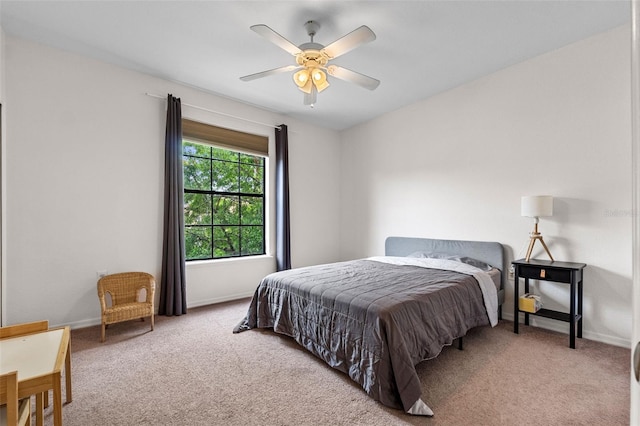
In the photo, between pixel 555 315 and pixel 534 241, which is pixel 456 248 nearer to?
pixel 534 241

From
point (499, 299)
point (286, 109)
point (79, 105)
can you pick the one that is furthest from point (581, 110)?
point (79, 105)

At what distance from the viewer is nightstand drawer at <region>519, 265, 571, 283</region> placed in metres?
2.71

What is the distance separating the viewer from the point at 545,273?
2.84 m

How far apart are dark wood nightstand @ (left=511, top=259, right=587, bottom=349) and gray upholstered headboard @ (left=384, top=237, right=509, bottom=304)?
321 mm

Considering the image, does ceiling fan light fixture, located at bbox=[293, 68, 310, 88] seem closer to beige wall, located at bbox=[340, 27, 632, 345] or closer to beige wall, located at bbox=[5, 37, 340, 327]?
beige wall, located at bbox=[5, 37, 340, 327]

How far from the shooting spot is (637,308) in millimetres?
632

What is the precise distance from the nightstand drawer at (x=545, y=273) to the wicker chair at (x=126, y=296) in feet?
12.7

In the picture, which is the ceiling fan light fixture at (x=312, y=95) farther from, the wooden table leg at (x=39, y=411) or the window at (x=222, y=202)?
the wooden table leg at (x=39, y=411)

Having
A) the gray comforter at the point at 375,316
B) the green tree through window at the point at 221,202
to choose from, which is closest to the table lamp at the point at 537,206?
the gray comforter at the point at 375,316

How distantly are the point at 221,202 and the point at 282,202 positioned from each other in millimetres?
922

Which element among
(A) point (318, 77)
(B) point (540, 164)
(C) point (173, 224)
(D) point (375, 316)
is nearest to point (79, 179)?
(C) point (173, 224)

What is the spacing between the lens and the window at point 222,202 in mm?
4098

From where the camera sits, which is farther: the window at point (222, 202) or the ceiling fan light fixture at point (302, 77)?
the window at point (222, 202)

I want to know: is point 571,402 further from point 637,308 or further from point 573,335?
point 637,308
